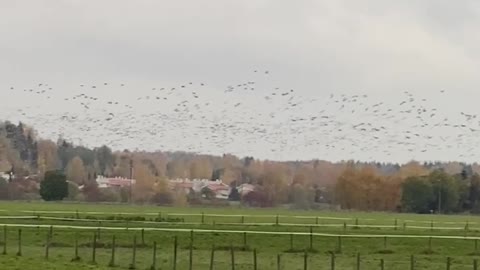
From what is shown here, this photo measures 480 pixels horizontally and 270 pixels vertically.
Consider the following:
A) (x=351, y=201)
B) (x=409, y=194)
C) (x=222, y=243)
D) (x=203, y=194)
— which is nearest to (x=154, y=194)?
(x=203, y=194)

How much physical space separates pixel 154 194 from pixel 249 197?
18.5 meters

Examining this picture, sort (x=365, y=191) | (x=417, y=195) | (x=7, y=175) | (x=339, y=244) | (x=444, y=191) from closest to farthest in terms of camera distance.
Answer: (x=339, y=244) → (x=444, y=191) → (x=417, y=195) → (x=365, y=191) → (x=7, y=175)

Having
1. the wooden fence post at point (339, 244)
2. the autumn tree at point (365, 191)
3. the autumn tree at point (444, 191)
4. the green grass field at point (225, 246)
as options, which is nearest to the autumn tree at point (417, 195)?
the autumn tree at point (444, 191)

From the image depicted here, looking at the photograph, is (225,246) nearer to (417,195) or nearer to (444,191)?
(417,195)

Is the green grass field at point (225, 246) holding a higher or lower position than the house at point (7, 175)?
lower

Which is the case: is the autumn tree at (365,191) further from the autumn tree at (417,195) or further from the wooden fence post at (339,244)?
the wooden fence post at (339,244)

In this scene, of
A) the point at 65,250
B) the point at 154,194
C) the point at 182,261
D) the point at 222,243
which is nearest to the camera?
the point at 182,261

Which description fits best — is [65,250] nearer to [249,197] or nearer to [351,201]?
[351,201]

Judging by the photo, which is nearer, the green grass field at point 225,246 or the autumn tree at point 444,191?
the green grass field at point 225,246

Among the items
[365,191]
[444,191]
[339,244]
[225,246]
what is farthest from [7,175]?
[339,244]

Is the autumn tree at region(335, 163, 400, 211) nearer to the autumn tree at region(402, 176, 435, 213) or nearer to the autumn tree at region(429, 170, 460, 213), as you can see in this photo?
A: the autumn tree at region(402, 176, 435, 213)

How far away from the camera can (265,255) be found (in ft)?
176

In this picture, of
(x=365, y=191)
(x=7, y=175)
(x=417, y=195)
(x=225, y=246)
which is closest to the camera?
(x=225, y=246)

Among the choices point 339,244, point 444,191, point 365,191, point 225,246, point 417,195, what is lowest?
point 225,246
